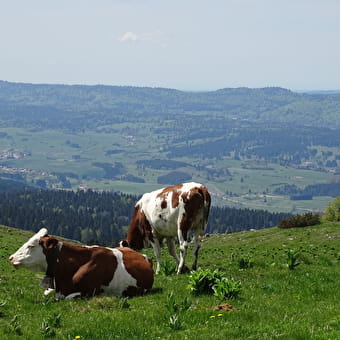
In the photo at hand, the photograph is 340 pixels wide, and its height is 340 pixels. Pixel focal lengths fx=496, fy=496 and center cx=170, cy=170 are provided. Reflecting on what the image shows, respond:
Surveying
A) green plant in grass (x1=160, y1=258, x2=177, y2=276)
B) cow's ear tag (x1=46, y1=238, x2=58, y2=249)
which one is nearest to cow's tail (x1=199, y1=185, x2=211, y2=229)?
green plant in grass (x1=160, y1=258, x2=177, y2=276)

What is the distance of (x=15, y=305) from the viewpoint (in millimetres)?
15023

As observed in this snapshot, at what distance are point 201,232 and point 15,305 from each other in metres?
9.25

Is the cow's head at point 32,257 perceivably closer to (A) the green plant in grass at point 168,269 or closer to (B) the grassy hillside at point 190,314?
(B) the grassy hillside at point 190,314

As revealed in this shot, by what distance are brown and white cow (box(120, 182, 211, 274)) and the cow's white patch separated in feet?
16.4

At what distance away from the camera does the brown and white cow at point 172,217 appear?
21.4m

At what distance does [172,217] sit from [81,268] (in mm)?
6639

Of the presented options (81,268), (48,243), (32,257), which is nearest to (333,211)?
(81,268)

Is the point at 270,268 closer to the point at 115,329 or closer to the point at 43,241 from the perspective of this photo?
the point at 43,241

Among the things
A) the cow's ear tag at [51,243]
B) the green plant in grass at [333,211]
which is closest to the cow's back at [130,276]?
the cow's ear tag at [51,243]

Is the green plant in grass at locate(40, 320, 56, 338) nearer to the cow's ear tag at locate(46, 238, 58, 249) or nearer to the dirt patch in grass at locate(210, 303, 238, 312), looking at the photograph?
the dirt patch in grass at locate(210, 303, 238, 312)

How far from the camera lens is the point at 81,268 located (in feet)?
53.3

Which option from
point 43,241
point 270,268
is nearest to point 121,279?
point 43,241

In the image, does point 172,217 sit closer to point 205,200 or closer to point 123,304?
point 205,200

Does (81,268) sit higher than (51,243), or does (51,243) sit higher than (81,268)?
(51,243)
